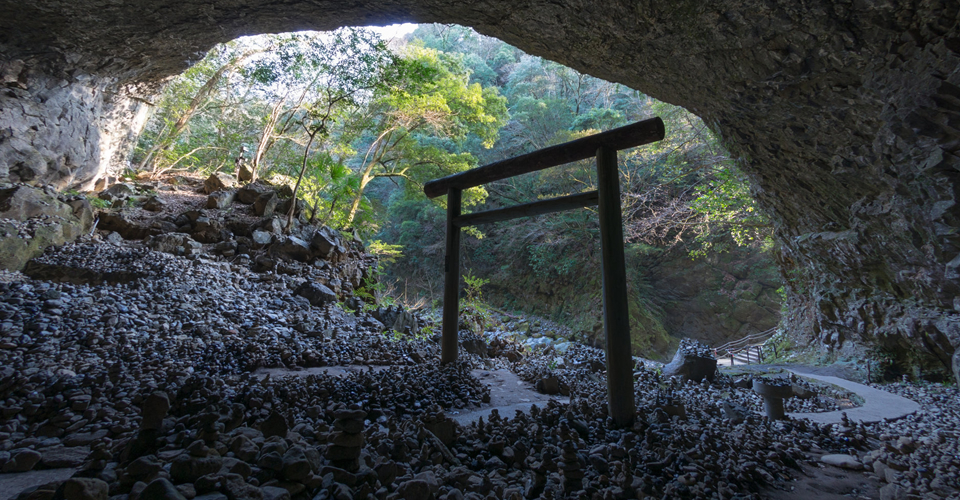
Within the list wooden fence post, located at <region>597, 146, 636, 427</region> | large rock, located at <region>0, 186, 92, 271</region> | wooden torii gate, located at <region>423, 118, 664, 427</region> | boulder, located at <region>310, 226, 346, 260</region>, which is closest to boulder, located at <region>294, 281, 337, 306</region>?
boulder, located at <region>310, 226, 346, 260</region>

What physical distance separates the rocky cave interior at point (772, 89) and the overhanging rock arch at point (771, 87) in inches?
0.7

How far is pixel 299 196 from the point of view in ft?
28.7

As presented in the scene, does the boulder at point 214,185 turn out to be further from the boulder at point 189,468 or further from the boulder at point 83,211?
the boulder at point 189,468

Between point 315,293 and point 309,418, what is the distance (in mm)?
4399

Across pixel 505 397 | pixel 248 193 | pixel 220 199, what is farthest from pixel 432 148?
pixel 505 397

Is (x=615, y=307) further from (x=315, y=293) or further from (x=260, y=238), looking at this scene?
(x=260, y=238)

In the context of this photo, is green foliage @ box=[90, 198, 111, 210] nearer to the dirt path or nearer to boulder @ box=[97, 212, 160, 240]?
boulder @ box=[97, 212, 160, 240]

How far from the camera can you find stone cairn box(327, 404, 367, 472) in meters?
1.56

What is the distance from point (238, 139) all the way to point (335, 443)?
13382 millimetres

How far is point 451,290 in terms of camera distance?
4379mm

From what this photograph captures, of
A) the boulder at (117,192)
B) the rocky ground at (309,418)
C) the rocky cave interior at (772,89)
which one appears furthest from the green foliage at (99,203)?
the rocky ground at (309,418)

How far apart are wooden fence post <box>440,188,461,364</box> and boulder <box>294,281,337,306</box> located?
2.91 m

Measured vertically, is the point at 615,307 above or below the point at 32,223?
below

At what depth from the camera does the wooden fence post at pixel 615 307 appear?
277cm
